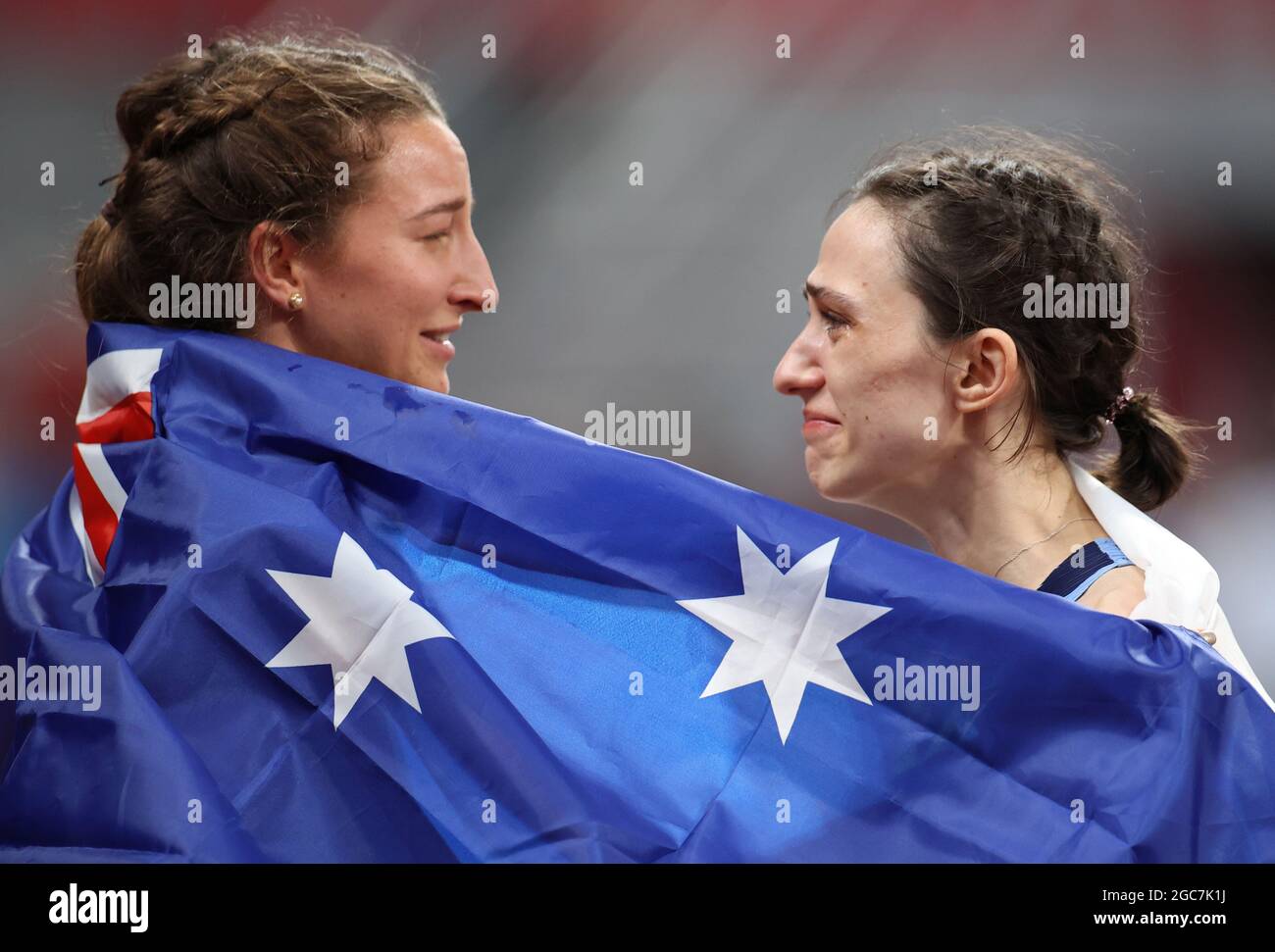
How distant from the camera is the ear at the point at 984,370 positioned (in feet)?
7.27

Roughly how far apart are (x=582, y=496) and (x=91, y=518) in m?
0.85

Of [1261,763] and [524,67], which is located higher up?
[524,67]

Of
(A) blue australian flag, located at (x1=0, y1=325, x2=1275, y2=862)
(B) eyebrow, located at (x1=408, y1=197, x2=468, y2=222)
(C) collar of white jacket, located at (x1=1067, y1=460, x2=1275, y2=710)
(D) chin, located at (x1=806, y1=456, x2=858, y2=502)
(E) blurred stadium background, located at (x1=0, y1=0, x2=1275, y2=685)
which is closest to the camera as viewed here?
(A) blue australian flag, located at (x1=0, y1=325, x2=1275, y2=862)

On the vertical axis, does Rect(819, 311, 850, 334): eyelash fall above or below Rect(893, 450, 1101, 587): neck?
above

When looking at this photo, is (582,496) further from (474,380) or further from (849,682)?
(474,380)

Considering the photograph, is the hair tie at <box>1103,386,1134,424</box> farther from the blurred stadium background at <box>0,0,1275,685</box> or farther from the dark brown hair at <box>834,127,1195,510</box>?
Result: the blurred stadium background at <box>0,0,1275,685</box>

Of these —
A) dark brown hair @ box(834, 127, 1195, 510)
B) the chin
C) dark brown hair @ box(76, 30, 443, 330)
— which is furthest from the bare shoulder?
dark brown hair @ box(76, 30, 443, 330)

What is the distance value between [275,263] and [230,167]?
0.59 ft

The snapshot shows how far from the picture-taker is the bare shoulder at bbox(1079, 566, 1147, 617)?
2016 mm

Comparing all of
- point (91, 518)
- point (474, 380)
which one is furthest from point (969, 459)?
point (474, 380)


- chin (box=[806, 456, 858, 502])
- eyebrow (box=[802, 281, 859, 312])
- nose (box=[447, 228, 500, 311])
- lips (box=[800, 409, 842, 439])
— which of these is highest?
nose (box=[447, 228, 500, 311])

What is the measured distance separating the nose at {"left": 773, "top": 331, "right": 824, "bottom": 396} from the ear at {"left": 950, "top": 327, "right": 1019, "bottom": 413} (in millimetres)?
229

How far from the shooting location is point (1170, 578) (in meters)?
2.03
